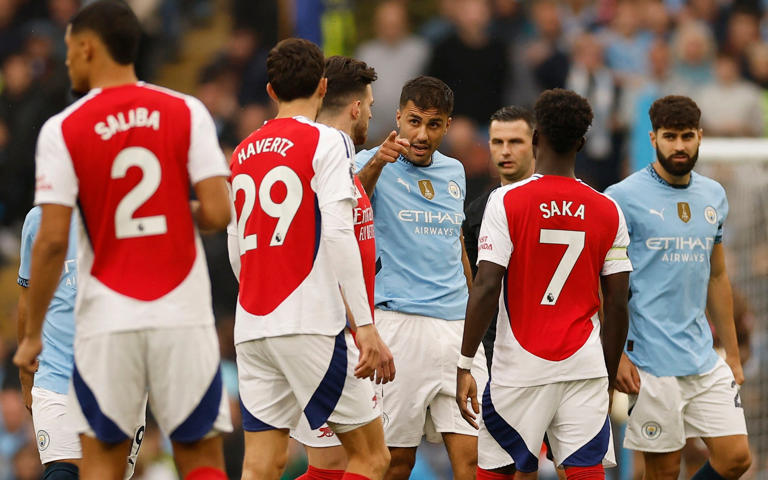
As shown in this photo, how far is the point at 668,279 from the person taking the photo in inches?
287

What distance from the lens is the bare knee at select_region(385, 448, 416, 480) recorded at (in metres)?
7.20

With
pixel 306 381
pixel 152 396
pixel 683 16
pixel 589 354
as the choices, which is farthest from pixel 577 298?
pixel 683 16

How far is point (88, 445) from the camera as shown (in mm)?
5160

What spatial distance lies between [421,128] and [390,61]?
7.55m

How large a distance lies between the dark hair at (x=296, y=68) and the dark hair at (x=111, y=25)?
99cm

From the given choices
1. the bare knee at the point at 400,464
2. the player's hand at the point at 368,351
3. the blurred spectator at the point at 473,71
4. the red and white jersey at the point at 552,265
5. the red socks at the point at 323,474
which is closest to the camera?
the player's hand at the point at 368,351

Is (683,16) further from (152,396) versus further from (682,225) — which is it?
(152,396)

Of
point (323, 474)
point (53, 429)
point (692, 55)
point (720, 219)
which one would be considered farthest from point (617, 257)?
point (692, 55)

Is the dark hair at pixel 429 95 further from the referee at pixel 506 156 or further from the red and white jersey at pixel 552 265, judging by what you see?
the red and white jersey at pixel 552 265

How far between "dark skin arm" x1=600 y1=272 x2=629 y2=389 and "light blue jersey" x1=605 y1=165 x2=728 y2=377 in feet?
3.12

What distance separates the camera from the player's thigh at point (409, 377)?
721 cm

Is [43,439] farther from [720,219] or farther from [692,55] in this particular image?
[692,55]

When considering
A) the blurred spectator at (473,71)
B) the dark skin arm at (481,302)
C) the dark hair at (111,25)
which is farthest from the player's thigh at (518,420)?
the blurred spectator at (473,71)

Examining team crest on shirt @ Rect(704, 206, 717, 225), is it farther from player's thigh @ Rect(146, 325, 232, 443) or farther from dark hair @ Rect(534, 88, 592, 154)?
player's thigh @ Rect(146, 325, 232, 443)
